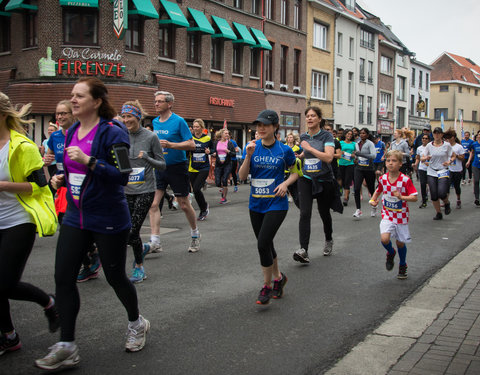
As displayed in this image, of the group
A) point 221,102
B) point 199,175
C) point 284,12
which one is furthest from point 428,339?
point 284,12

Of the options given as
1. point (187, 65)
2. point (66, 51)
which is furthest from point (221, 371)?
point (187, 65)

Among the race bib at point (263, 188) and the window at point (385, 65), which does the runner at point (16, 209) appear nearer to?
the race bib at point (263, 188)

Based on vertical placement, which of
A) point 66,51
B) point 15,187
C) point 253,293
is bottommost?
point 253,293

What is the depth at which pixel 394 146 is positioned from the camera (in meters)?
14.3

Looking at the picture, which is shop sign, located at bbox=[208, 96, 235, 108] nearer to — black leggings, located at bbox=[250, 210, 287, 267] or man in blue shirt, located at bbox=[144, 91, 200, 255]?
man in blue shirt, located at bbox=[144, 91, 200, 255]

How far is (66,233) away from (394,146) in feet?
39.0

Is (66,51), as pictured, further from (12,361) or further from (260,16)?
(12,361)

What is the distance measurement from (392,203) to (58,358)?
4266 mm

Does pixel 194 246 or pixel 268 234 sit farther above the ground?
pixel 268 234

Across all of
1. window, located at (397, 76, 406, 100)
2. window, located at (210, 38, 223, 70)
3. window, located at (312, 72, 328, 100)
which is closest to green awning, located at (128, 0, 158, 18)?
window, located at (210, 38, 223, 70)

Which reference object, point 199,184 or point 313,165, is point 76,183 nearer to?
point 313,165

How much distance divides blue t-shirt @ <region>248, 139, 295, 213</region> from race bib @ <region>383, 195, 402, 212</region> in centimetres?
179

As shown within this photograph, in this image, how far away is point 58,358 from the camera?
11.5 ft

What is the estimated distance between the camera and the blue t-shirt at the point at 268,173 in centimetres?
514
